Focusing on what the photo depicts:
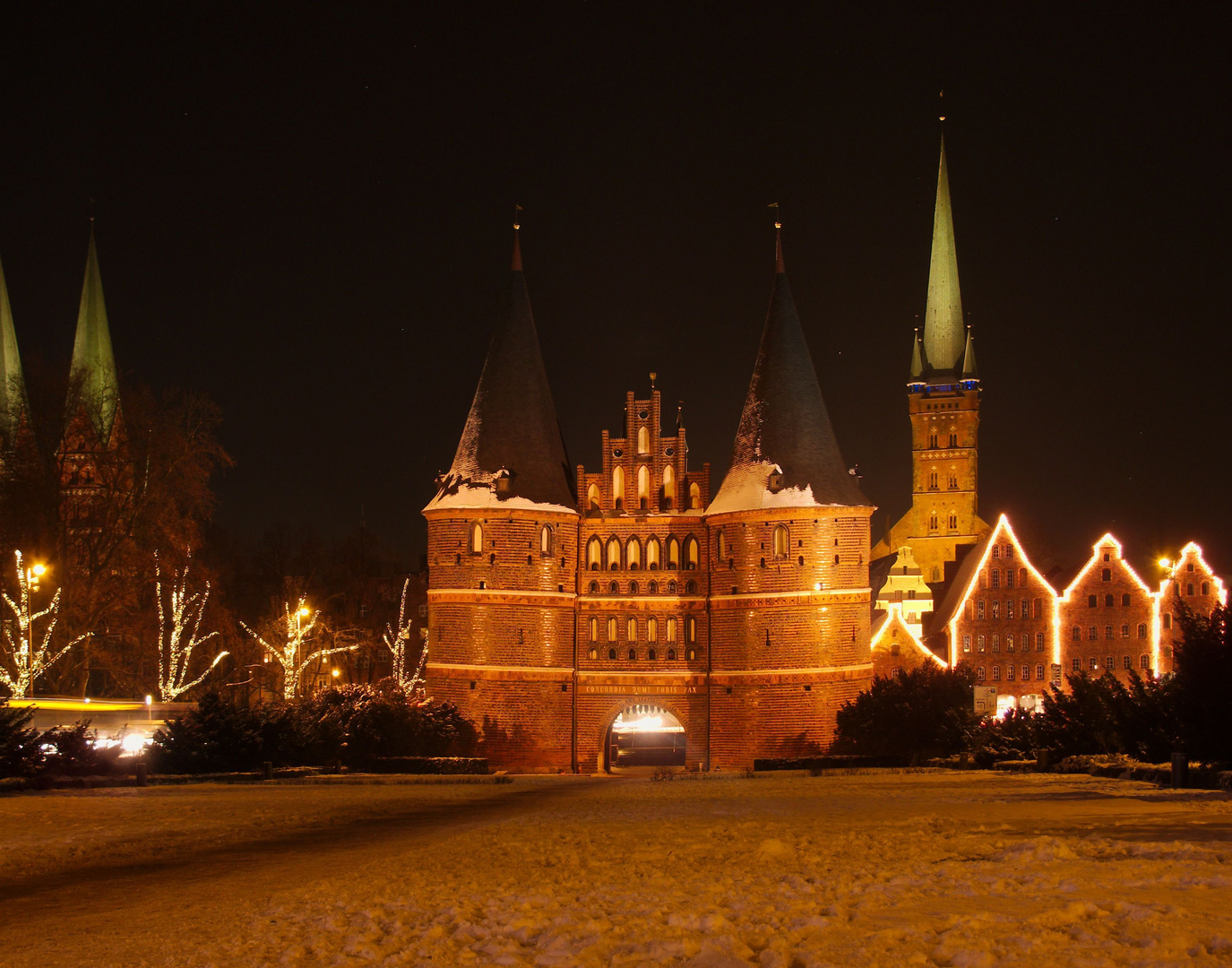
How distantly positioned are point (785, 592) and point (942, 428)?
6645cm

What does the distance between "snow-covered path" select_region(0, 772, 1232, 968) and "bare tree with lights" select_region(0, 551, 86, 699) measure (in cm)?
2486

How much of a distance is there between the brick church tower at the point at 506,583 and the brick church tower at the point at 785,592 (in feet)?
17.8

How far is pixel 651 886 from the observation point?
10141 mm

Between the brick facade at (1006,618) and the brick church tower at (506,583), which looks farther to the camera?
the brick facade at (1006,618)

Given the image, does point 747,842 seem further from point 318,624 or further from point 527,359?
point 318,624

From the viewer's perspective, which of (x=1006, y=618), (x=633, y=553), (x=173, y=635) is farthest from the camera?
(x=1006, y=618)

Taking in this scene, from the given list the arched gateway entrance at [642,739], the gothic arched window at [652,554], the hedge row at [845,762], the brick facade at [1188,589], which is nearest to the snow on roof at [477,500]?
the gothic arched window at [652,554]

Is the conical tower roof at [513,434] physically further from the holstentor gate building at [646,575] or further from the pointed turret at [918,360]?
the pointed turret at [918,360]

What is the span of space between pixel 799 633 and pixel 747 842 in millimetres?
36016

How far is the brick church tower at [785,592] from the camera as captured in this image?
4800cm

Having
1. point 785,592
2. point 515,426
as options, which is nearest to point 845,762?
point 785,592

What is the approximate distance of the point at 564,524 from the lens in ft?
166

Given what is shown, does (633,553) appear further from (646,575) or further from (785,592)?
(785,592)

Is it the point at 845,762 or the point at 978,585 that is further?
the point at 978,585
